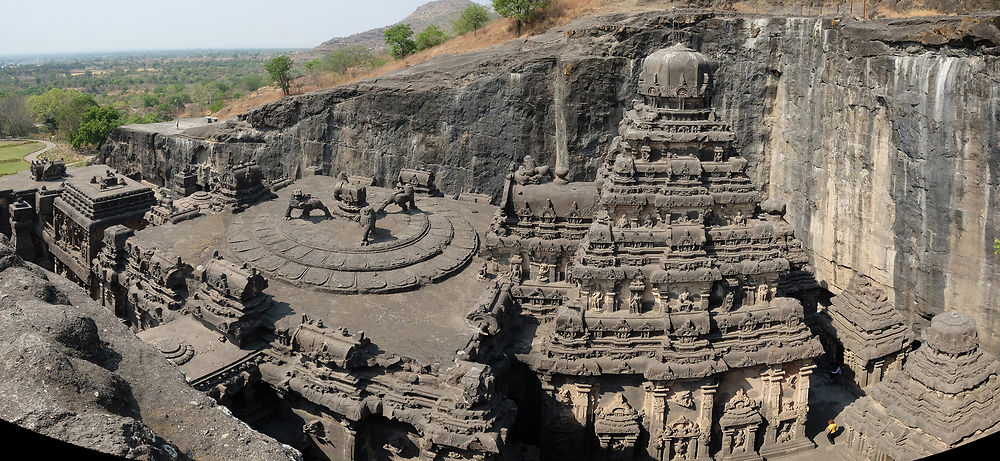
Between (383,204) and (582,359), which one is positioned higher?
(383,204)

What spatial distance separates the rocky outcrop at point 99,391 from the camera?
23.6 feet

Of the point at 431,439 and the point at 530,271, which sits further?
the point at 530,271

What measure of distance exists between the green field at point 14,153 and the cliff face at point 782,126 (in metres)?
10.1

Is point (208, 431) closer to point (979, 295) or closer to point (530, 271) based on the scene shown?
point (530, 271)

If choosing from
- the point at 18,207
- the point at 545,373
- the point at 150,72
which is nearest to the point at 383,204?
the point at 545,373

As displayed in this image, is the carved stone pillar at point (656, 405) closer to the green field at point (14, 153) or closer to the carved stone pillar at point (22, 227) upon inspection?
the carved stone pillar at point (22, 227)

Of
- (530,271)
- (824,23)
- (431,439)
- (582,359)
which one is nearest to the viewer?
(431,439)

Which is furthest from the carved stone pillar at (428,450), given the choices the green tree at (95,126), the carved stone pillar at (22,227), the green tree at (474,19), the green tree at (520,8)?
the green tree at (95,126)

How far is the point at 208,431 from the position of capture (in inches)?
349

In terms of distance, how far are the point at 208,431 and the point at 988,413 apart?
17170 mm

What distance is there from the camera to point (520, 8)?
44906mm

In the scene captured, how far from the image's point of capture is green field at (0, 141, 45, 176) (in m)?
55.2

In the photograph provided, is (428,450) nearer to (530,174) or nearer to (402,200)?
(530,174)

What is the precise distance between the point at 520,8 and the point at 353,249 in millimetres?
27392
